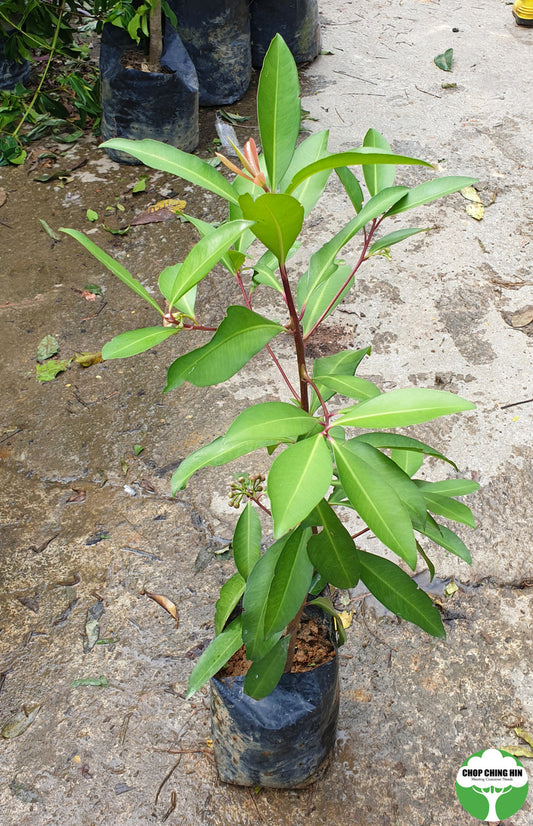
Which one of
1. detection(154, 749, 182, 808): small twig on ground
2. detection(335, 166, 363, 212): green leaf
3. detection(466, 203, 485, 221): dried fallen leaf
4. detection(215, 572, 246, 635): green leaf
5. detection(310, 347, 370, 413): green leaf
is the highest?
detection(335, 166, 363, 212): green leaf

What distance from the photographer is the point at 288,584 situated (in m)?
1.08

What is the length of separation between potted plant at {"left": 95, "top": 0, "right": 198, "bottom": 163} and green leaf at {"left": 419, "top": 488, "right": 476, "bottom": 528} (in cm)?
256

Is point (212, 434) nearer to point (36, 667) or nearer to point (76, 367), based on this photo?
point (76, 367)

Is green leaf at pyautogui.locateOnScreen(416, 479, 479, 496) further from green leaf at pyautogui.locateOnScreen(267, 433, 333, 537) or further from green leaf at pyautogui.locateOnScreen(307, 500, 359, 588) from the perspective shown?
green leaf at pyautogui.locateOnScreen(267, 433, 333, 537)

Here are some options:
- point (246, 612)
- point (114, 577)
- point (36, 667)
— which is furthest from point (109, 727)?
point (246, 612)

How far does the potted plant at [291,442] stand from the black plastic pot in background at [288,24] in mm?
3300

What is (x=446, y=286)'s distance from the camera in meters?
2.71

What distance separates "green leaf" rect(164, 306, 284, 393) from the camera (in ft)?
2.95

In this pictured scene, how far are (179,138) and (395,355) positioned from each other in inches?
65.9

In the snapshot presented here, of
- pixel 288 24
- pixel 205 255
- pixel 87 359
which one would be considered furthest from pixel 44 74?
pixel 205 255

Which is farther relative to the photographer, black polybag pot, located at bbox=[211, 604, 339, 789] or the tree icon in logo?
the tree icon in logo

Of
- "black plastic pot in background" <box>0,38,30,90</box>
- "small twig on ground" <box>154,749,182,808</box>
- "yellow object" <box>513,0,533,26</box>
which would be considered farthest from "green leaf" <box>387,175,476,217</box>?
"yellow object" <box>513,0,533,26</box>

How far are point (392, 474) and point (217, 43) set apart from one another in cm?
338

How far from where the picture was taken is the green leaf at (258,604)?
3.75 ft
